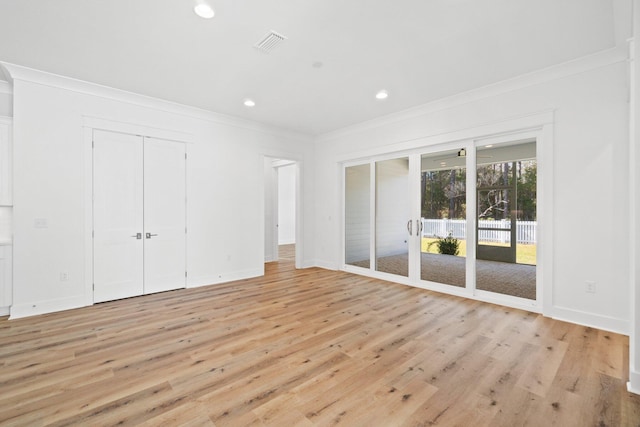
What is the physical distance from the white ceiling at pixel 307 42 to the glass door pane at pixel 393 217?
4.85ft

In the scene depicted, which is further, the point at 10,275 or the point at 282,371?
the point at 10,275

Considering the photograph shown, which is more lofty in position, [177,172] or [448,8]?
[448,8]

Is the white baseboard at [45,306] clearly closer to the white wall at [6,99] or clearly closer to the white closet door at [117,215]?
the white closet door at [117,215]

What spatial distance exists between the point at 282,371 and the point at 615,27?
4328mm

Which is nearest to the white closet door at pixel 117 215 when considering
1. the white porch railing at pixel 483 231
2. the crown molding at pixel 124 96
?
the crown molding at pixel 124 96

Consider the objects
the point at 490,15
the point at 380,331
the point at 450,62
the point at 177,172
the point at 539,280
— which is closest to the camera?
the point at 490,15

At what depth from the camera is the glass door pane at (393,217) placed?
5.00 m

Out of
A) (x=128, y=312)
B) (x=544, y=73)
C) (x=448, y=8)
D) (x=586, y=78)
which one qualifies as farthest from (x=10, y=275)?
(x=586, y=78)

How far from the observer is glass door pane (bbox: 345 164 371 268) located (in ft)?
18.7

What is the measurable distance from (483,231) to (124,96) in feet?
18.8

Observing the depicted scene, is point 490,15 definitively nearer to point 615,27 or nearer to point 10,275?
point 615,27

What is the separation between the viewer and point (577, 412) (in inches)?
70.4

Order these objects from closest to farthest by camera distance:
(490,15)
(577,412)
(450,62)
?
(577,412), (490,15), (450,62)

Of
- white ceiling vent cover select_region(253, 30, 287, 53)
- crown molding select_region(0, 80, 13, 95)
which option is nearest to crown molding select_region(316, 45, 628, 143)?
white ceiling vent cover select_region(253, 30, 287, 53)
